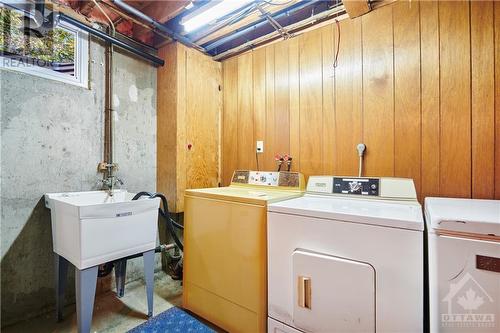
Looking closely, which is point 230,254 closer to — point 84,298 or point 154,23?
point 84,298

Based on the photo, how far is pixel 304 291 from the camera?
1.29 metres

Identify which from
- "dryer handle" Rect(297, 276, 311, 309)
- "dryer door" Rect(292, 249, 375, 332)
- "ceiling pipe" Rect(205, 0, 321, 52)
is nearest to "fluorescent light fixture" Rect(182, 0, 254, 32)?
"ceiling pipe" Rect(205, 0, 321, 52)

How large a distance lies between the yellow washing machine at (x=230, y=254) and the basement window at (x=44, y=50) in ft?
4.79

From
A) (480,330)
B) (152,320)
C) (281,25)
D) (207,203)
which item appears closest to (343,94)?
(281,25)

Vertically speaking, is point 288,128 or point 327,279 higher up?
point 288,128

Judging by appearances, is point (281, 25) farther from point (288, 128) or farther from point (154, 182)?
point (154, 182)

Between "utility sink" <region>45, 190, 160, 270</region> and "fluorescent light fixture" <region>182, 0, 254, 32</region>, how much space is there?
1.55 m

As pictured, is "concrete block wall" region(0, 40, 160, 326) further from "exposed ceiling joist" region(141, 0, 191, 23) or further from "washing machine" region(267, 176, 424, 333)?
"washing machine" region(267, 176, 424, 333)

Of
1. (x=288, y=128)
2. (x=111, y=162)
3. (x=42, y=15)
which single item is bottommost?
(x=111, y=162)

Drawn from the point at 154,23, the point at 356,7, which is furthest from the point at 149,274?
the point at 356,7

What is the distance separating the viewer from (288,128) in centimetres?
224

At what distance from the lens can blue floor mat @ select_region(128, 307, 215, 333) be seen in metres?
1.70

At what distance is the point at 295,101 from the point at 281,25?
779 mm

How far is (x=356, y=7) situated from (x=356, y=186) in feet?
4.29
